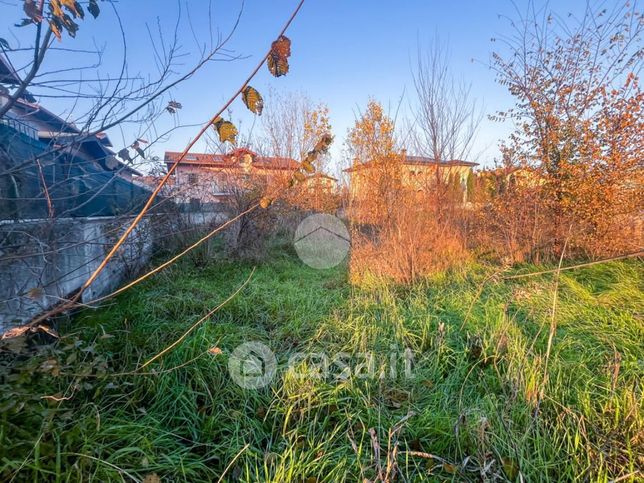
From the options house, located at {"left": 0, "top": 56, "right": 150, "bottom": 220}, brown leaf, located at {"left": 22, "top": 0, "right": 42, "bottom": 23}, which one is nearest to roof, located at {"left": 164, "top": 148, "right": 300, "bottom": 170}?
house, located at {"left": 0, "top": 56, "right": 150, "bottom": 220}

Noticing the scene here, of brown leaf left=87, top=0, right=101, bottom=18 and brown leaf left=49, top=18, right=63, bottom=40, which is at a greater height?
brown leaf left=87, top=0, right=101, bottom=18

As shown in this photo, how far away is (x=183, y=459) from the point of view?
1608mm

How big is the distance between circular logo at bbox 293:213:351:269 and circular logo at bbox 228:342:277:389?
358cm

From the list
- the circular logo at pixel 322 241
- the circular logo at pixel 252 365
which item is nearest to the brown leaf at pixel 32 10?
the circular logo at pixel 252 365

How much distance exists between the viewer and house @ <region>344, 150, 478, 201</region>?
587 cm

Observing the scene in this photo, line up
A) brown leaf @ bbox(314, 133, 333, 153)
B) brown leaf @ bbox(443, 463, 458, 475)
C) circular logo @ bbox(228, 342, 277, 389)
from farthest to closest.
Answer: circular logo @ bbox(228, 342, 277, 389), brown leaf @ bbox(443, 463, 458, 475), brown leaf @ bbox(314, 133, 333, 153)

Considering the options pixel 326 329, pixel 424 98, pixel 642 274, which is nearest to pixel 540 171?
pixel 642 274

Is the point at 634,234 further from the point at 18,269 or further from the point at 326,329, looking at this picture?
the point at 18,269

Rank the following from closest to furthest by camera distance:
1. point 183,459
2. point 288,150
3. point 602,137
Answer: point 183,459
point 602,137
point 288,150

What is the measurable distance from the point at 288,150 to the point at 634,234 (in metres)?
10.2

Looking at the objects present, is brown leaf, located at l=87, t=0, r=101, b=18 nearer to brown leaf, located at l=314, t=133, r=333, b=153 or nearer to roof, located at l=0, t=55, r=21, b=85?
roof, located at l=0, t=55, r=21, b=85

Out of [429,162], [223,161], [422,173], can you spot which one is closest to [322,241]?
[422,173]

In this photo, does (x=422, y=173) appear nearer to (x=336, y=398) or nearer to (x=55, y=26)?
(x=336, y=398)

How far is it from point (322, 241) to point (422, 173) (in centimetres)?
316
